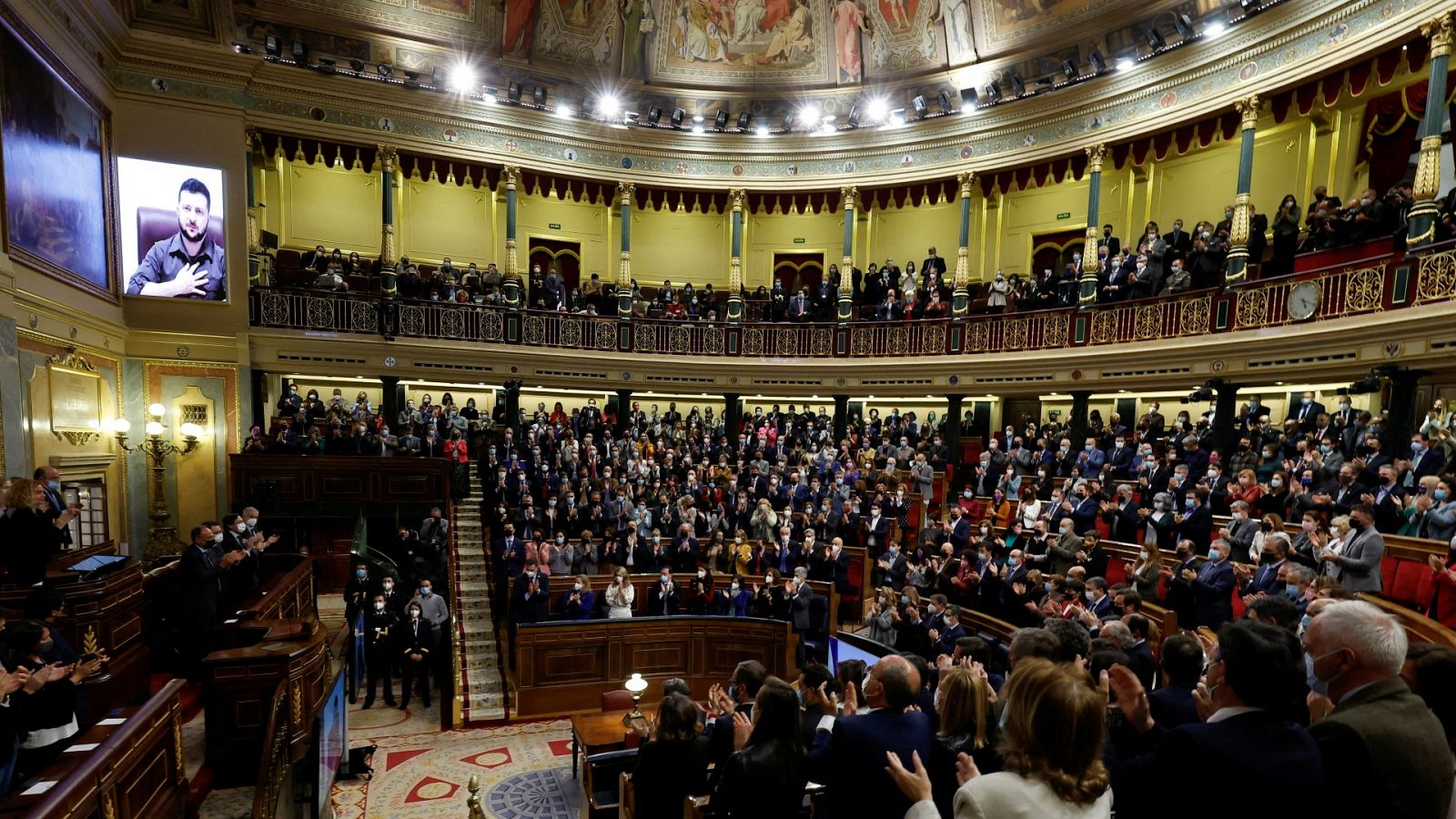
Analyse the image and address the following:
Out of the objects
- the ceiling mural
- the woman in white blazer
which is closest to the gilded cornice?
the ceiling mural

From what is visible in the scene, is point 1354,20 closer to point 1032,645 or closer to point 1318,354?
point 1318,354

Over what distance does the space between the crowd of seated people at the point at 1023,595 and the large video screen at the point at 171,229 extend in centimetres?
631

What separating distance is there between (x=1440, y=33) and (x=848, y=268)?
36.2 ft

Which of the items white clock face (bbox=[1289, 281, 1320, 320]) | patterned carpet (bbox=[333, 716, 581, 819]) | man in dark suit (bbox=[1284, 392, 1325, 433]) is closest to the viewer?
patterned carpet (bbox=[333, 716, 581, 819])

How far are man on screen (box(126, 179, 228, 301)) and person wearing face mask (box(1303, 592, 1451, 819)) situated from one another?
16451mm

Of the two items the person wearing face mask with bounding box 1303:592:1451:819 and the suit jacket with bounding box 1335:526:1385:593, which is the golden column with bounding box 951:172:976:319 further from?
the person wearing face mask with bounding box 1303:592:1451:819

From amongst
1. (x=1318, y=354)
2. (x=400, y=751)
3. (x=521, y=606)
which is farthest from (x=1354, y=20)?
(x=400, y=751)

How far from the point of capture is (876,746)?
284cm

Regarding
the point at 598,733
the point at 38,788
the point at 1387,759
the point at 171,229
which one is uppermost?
the point at 171,229

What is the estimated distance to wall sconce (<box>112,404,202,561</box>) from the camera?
11.5 m

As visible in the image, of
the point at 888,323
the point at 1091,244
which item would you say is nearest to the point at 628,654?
the point at 888,323

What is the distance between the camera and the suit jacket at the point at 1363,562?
632 cm

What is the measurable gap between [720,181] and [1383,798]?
18.9 meters

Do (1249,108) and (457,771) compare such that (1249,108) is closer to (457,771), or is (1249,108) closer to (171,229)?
(457,771)
